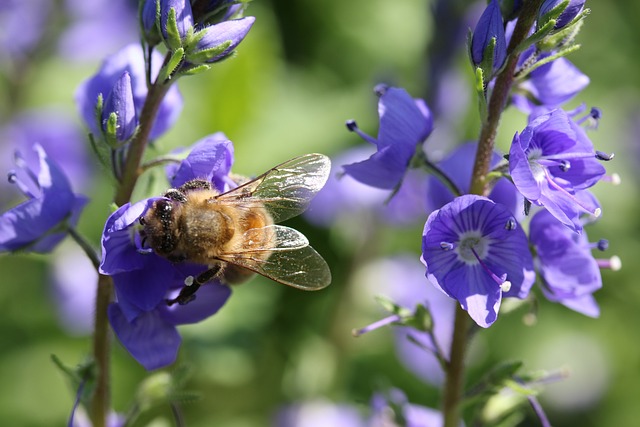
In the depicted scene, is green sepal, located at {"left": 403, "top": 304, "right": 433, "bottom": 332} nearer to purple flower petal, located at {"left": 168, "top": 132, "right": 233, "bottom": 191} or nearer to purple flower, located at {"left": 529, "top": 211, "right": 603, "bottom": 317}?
purple flower, located at {"left": 529, "top": 211, "right": 603, "bottom": 317}

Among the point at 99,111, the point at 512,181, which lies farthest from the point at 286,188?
the point at 512,181

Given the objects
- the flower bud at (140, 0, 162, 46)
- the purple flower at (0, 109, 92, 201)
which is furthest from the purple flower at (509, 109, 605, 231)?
the purple flower at (0, 109, 92, 201)

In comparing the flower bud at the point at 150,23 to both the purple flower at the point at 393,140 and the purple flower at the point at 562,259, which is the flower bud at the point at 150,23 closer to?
the purple flower at the point at 393,140

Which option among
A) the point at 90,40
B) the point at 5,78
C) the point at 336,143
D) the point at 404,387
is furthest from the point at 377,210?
the point at 5,78

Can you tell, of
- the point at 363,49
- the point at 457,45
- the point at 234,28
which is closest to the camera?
the point at 234,28

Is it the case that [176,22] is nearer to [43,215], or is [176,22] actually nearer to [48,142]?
[43,215]

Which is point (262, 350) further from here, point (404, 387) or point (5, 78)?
point (5, 78)
